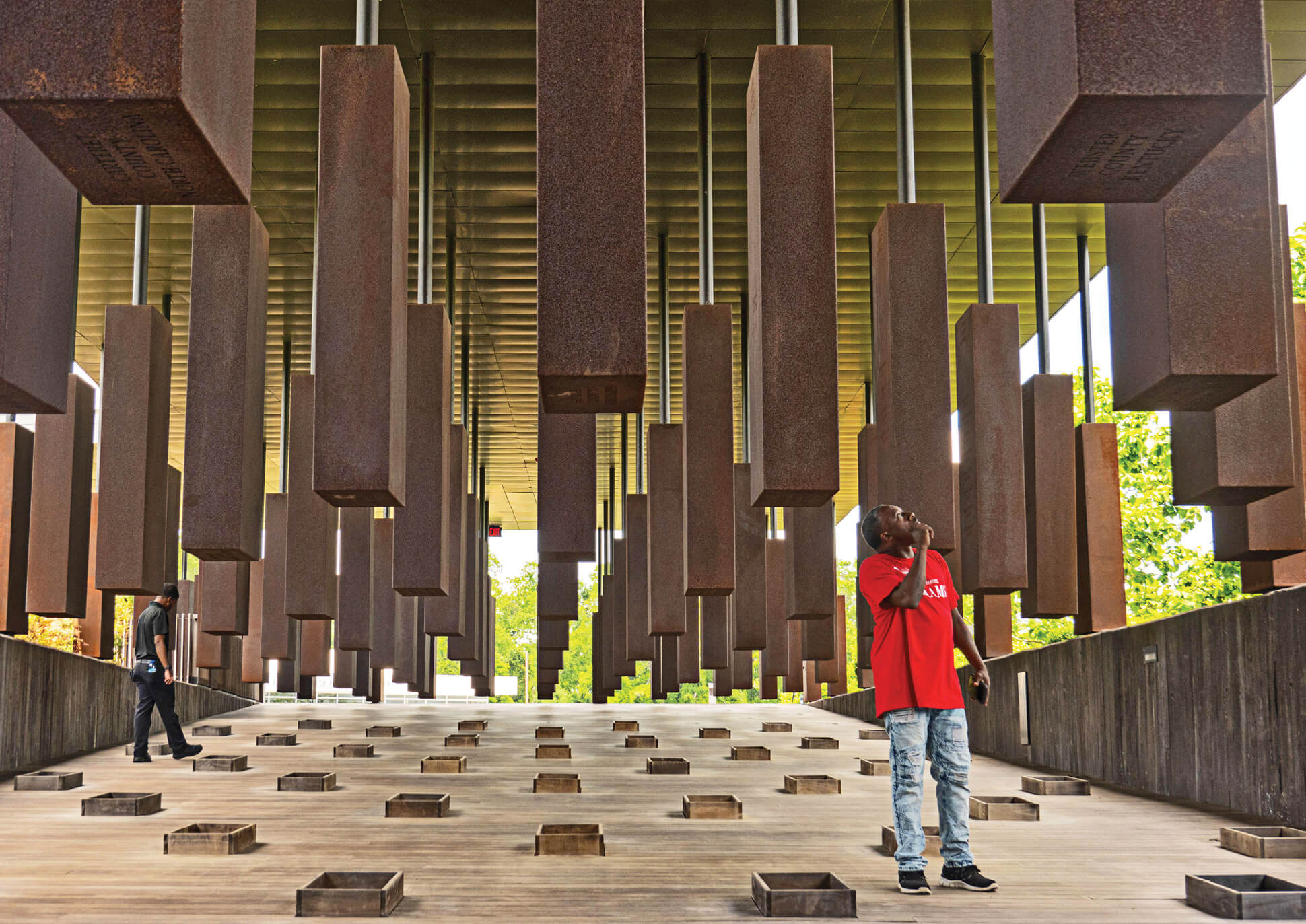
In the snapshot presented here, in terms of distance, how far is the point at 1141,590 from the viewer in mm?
29641

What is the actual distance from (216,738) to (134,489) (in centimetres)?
695

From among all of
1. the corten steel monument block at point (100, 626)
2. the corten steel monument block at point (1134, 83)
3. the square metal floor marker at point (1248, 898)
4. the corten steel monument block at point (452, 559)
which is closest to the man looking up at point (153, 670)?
the corten steel monument block at point (100, 626)

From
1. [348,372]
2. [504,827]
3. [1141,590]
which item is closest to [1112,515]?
[504,827]

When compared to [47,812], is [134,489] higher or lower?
higher

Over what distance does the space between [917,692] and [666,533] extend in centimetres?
677

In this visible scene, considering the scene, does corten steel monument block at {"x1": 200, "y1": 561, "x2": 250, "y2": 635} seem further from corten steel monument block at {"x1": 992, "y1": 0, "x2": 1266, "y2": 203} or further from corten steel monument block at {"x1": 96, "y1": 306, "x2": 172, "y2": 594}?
corten steel monument block at {"x1": 992, "y1": 0, "x2": 1266, "y2": 203}

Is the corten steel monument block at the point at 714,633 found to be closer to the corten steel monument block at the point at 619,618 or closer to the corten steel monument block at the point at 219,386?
the corten steel monument block at the point at 619,618

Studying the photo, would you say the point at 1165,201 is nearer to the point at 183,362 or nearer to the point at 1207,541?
the point at 183,362

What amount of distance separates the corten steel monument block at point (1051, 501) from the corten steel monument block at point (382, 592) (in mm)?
9286

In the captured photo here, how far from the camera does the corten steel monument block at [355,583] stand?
13898mm

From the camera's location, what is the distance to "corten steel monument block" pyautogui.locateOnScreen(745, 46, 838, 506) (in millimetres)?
6824

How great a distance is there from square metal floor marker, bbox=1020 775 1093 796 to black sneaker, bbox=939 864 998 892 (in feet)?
14.1

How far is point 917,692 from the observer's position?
5656mm

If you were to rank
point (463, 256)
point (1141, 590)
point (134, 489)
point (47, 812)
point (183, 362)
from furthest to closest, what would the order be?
1. point (1141, 590)
2. point (183, 362)
3. point (463, 256)
4. point (134, 489)
5. point (47, 812)
